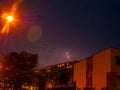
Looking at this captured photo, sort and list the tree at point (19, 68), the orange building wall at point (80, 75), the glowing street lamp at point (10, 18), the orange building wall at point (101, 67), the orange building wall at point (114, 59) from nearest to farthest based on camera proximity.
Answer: the glowing street lamp at point (10, 18)
the orange building wall at point (114, 59)
the orange building wall at point (101, 67)
the tree at point (19, 68)
the orange building wall at point (80, 75)

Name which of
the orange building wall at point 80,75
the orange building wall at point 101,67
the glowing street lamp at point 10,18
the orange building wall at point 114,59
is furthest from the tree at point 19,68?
the glowing street lamp at point 10,18

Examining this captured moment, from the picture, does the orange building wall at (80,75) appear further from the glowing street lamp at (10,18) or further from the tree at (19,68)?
the glowing street lamp at (10,18)

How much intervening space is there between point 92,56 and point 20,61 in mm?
17014

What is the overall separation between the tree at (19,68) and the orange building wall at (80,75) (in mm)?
12924

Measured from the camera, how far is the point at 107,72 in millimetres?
52188

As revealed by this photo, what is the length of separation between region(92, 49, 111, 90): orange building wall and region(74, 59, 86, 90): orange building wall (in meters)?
6.22

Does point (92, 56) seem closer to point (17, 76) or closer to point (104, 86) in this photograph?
point (104, 86)

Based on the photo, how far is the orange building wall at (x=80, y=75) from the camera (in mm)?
64625

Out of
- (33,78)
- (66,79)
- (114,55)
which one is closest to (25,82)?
(33,78)

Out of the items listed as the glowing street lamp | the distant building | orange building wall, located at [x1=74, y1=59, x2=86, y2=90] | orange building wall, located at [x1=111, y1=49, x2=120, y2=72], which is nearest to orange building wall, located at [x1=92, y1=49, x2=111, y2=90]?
the distant building

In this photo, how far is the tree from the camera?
189ft

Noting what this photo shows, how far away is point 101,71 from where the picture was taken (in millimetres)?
54969

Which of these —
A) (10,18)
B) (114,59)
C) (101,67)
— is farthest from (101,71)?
(10,18)

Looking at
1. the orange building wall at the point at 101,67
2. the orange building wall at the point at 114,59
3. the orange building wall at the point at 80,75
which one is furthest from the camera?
the orange building wall at the point at 80,75
